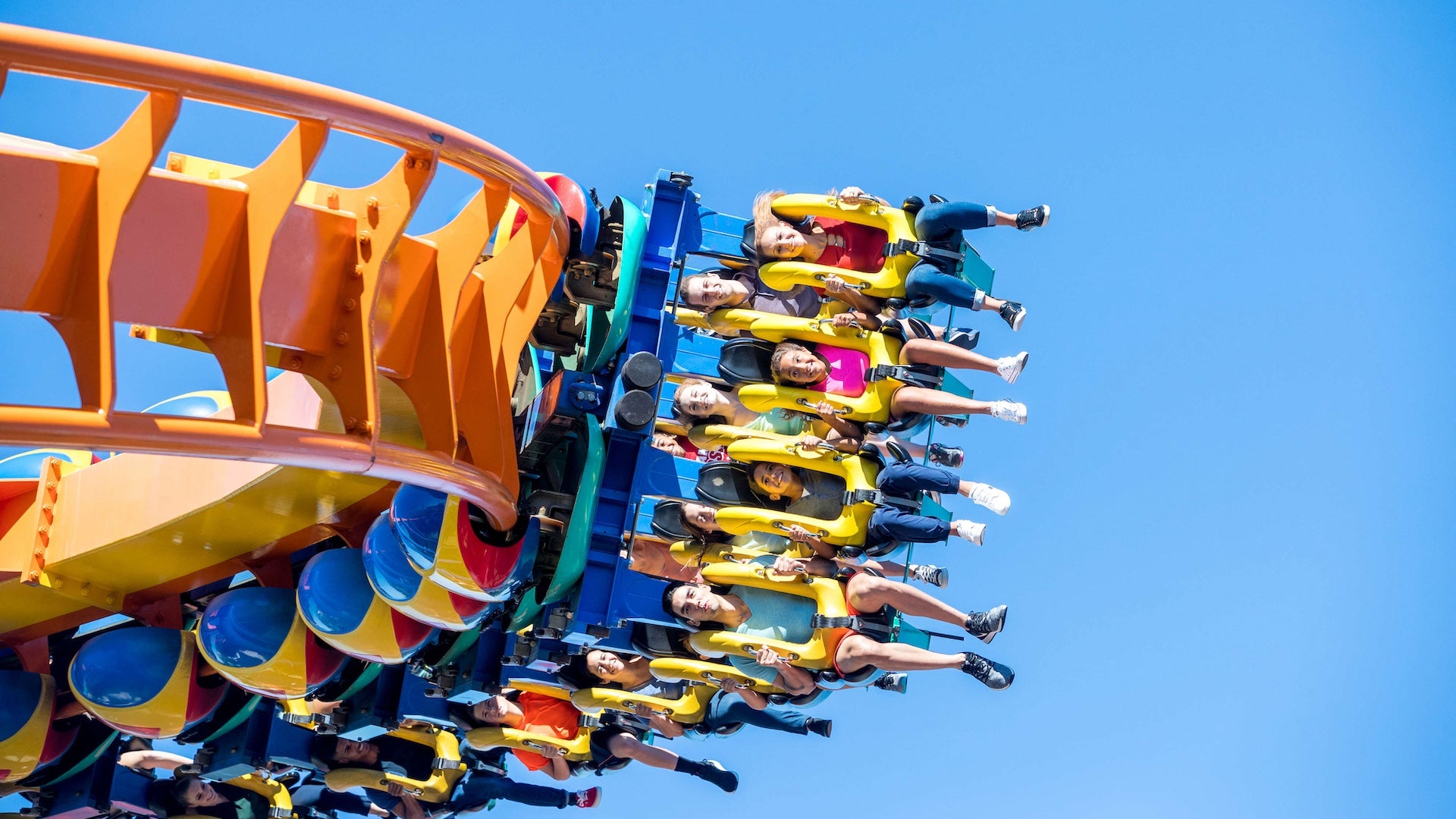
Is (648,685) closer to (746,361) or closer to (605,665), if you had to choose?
(605,665)

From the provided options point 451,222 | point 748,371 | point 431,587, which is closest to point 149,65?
point 451,222

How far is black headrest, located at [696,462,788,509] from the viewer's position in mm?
9508

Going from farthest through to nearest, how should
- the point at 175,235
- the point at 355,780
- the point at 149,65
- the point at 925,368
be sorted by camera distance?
the point at 355,780 → the point at 925,368 → the point at 175,235 → the point at 149,65

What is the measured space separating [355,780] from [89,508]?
4695 millimetres

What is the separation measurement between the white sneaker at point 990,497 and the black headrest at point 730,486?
56.2 inches

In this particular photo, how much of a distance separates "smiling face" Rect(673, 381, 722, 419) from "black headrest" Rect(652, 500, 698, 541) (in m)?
0.62

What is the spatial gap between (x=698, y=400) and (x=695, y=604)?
A: 129cm

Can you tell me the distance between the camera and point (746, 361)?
32.4 feet

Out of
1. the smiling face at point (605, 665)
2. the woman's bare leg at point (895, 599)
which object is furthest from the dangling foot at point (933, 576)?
the smiling face at point (605, 665)

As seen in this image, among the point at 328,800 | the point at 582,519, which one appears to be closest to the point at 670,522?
the point at 582,519

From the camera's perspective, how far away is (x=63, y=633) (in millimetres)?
9516

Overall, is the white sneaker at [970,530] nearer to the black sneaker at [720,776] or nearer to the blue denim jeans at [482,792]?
the black sneaker at [720,776]

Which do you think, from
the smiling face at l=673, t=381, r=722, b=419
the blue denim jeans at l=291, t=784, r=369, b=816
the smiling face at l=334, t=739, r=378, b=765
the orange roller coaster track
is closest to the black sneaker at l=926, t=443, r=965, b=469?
the smiling face at l=673, t=381, r=722, b=419

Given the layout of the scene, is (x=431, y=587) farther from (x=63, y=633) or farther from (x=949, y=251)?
(x=949, y=251)
